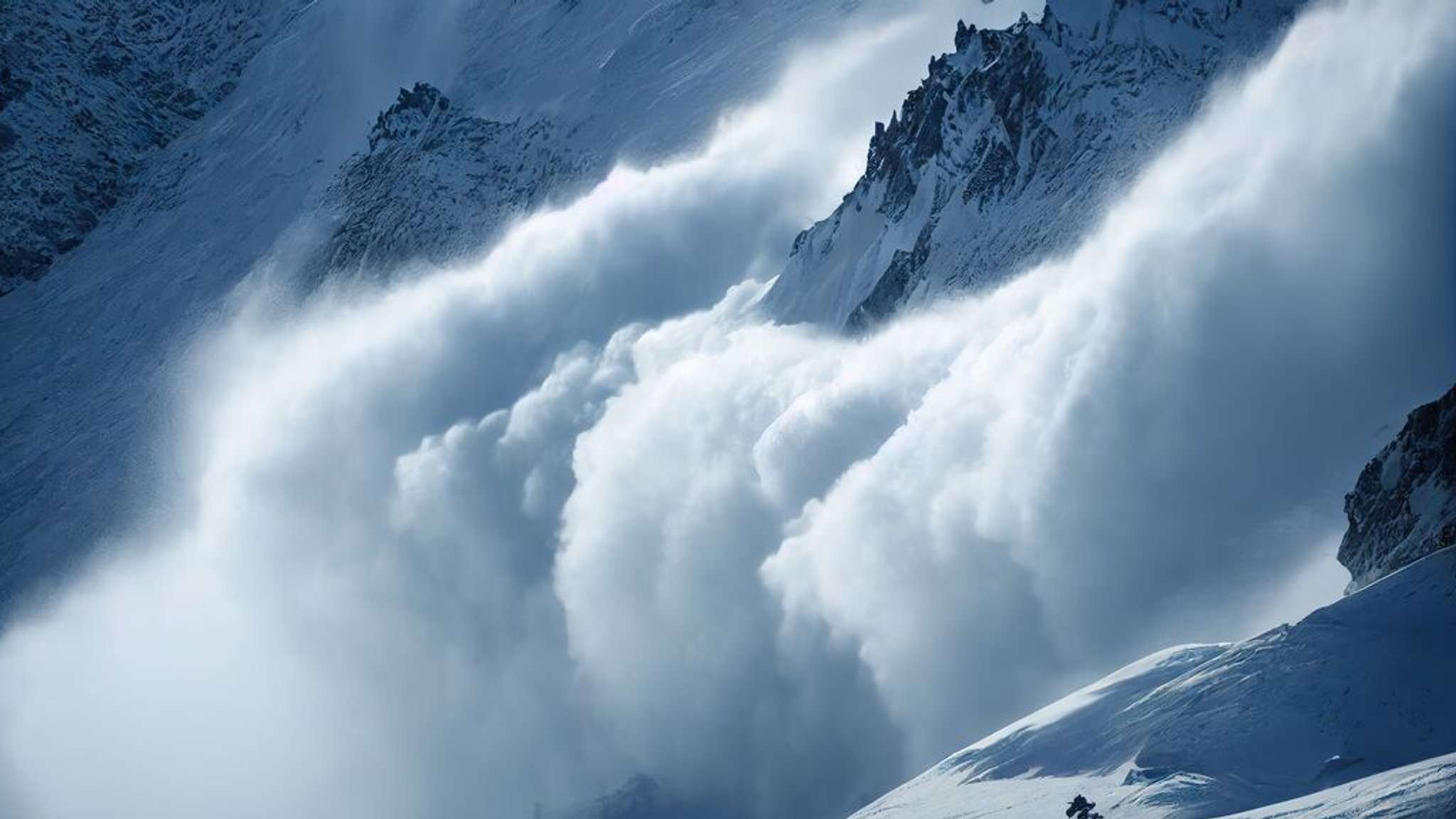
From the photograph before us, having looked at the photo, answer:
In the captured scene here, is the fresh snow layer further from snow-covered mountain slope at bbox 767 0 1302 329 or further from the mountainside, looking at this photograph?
snow-covered mountain slope at bbox 767 0 1302 329

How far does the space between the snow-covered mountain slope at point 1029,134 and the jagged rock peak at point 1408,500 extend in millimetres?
45596

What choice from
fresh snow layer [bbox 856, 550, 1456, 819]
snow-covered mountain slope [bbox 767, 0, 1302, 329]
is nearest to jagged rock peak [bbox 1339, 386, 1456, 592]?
fresh snow layer [bbox 856, 550, 1456, 819]

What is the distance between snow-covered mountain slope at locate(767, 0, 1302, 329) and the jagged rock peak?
1795 inches

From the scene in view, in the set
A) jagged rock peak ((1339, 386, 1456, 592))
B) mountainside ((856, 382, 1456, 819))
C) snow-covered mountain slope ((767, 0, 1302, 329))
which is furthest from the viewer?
snow-covered mountain slope ((767, 0, 1302, 329))

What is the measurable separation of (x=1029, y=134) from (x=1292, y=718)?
68.8 metres

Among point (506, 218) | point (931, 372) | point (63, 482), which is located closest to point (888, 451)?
point (931, 372)

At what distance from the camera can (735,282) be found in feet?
541

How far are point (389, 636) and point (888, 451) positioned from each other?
169 ft

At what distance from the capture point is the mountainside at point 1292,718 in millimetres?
55531

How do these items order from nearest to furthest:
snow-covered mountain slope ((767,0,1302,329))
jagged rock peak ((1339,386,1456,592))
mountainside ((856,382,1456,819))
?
mountainside ((856,382,1456,819)) < jagged rock peak ((1339,386,1456,592)) < snow-covered mountain slope ((767,0,1302,329))

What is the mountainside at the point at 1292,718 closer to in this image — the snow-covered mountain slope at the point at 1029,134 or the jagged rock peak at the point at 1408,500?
the jagged rock peak at the point at 1408,500

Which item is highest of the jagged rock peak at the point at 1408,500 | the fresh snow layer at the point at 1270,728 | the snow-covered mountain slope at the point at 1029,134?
the snow-covered mountain slope at the point at 1029,134

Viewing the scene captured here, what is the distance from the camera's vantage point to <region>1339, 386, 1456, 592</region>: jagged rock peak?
2500 inches

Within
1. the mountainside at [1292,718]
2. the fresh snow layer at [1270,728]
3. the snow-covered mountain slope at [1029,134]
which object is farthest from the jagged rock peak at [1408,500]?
the snow-covered mountain slope at [1029,134]
